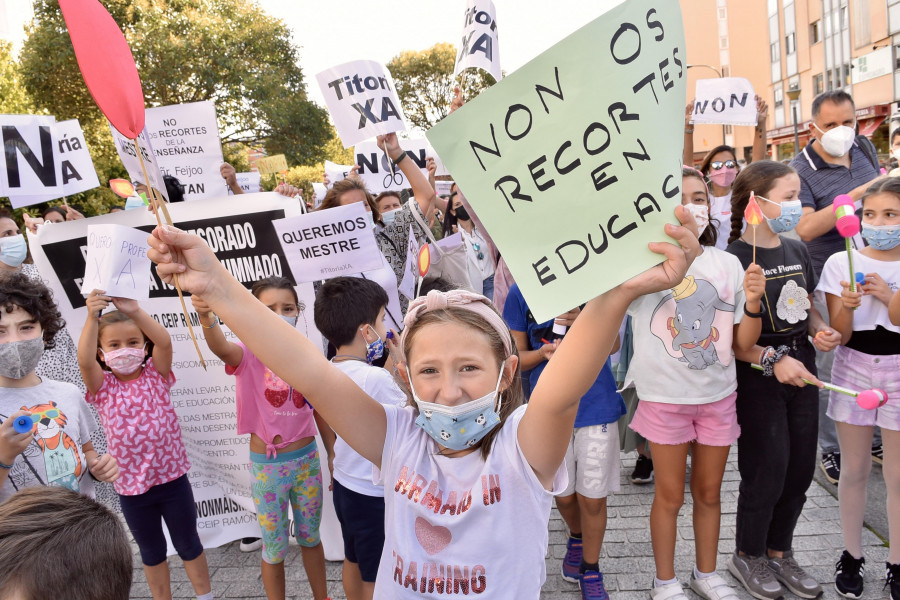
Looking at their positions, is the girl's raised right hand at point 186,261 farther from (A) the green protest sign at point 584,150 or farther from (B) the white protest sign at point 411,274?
(B) the white protest sign at point 411,274

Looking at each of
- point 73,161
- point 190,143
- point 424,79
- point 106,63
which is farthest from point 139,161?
point 424,79

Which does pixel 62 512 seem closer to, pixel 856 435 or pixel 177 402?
pixel 177 402

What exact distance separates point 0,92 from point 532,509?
64.4ft

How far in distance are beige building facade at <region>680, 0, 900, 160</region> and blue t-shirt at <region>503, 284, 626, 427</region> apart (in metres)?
14.3

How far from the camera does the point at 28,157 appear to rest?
4836 millimetres

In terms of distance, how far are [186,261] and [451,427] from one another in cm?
81

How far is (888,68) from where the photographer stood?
1045 inches

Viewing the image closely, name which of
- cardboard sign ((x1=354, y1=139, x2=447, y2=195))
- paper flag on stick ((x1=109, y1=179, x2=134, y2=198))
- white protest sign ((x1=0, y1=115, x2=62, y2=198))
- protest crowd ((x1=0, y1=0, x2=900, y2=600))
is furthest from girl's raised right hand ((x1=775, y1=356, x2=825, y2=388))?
white protest sign ((x1=0, y1=115, x2=62, y2=198))

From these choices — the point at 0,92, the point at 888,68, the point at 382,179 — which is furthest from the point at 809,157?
the point at 888,68

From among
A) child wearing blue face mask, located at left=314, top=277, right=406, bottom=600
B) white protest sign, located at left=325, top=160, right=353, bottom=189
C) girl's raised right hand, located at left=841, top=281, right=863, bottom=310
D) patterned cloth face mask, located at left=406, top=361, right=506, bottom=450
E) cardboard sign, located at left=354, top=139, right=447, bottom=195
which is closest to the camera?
patterned cloth face mask, located at left=406, top=361, right=506, bottom=450

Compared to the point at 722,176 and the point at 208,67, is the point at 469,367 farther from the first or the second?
the point at 208,67

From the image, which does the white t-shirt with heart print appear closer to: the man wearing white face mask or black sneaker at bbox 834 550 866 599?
black sneaker at bbox 834 550 866 599

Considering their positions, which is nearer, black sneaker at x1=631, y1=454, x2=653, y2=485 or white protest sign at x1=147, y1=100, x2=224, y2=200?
black sneaker at x1=631, y1=454, x2=653, y2=485

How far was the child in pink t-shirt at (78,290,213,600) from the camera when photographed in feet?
10.9
